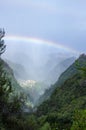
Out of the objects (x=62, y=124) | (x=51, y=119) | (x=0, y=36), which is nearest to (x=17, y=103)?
(x=0, y=36)

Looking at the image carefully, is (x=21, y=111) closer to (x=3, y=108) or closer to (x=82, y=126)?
(x=3, y=108)

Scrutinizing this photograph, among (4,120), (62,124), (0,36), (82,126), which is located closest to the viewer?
(82,126)

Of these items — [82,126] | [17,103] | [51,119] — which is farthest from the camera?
[51,119]

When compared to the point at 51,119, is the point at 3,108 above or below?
above

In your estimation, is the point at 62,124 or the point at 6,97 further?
the point at 62,124

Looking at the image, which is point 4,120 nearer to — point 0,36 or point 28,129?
point 28,129

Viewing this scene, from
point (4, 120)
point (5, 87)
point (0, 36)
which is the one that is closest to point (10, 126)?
point (4, 120)

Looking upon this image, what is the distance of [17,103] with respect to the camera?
180 feet

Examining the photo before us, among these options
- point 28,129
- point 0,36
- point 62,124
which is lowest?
point 62,124

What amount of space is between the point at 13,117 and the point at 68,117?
94799 millimetres

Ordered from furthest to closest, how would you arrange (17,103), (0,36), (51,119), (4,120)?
(51,119)
(0,36)
(17,103)
(4,120)

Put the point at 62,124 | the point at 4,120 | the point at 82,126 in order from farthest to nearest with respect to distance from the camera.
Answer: the point at 62,124 < the point at 4,120 < the point at 82,126

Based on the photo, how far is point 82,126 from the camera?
36.9 meters

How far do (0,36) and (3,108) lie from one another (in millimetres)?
12709
